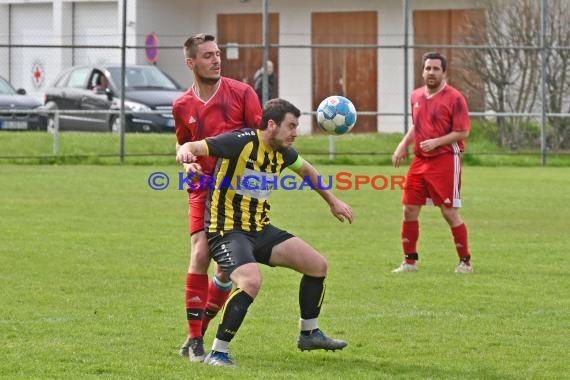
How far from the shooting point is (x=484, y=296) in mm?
9508

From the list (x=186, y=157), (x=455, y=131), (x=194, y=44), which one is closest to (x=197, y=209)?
(x=186, y=157)

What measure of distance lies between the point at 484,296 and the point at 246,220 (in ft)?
9.88

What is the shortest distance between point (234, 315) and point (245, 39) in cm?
2555

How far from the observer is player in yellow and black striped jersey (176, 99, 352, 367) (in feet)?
22.7

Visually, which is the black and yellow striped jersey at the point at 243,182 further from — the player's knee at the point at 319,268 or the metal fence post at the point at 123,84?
the metal fence post at the point at 123,84

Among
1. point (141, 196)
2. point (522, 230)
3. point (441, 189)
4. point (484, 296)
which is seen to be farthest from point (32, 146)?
point (484, 296)

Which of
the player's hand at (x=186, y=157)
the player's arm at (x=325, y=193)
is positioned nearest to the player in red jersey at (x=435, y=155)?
the player's arm at (x=325, y=193)

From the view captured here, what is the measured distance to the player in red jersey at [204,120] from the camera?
730 centimetres

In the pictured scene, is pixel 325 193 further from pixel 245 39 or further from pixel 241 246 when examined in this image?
pixel 245 39

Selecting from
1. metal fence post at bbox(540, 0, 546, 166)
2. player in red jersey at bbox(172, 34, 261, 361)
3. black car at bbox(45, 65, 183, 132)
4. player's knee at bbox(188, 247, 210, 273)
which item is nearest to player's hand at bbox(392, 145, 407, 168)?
player in red jersey at bbox(172, 34, 261, 361)

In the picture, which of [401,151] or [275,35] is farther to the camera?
[275,35]

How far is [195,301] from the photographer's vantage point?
7.25 metres

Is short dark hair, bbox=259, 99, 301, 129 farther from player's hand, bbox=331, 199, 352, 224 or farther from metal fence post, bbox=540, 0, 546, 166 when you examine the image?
metal fence post, bbox=540, 0, 546, 166

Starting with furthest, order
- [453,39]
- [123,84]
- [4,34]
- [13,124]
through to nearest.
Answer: [4,34] < [453,39] < [13,124] < [123,84]
